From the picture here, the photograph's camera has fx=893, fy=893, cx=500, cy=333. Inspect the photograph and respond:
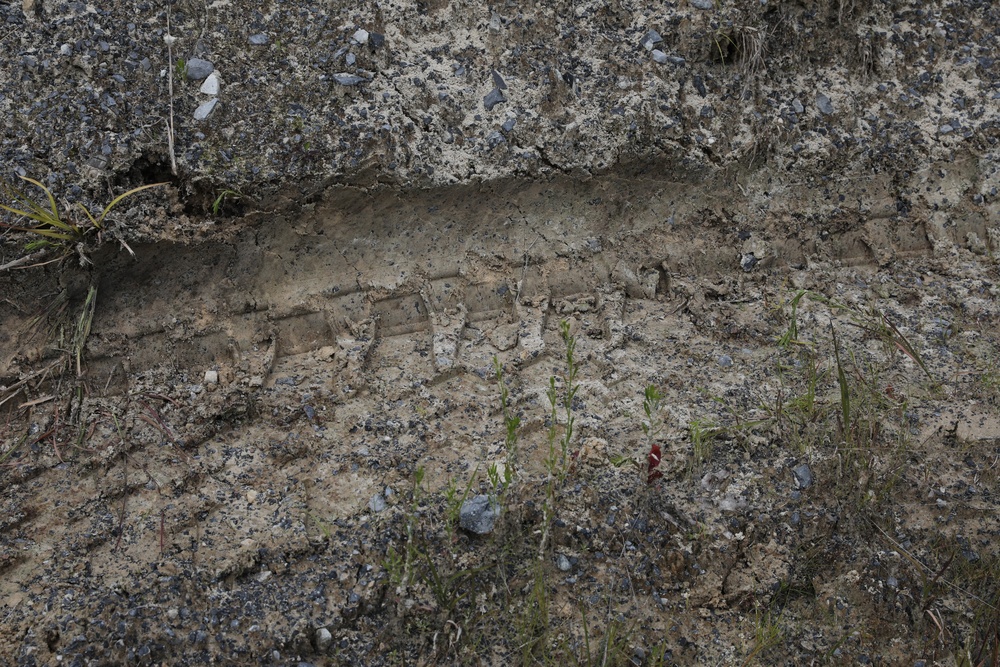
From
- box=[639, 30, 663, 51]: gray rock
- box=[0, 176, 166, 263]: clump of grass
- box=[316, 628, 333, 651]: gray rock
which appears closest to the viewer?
box=[316, 628, 333, 651]: gray rock

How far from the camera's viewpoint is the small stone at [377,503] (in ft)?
9.24

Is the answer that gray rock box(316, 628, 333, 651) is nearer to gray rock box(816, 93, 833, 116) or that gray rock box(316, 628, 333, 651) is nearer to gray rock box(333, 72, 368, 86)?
gray rock box(333, 72, 368, 86)

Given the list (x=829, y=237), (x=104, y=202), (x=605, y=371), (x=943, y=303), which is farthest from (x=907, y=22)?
(x=104, y=202)

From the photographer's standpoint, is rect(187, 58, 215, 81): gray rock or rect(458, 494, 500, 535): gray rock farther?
rect(187, 58, 215, 81): gray rock

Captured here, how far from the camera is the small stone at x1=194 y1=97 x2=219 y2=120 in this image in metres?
3.20

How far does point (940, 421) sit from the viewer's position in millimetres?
3010

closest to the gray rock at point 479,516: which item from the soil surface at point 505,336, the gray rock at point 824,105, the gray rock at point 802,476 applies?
the soil surface at point 505,336

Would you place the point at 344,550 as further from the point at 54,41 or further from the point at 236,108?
the point at 54,41

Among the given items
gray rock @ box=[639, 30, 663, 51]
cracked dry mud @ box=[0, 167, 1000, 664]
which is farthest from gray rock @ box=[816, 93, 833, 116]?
gray rock @ box=[639, 30, 663, 51]

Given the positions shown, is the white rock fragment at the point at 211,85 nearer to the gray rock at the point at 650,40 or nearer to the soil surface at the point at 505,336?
the soil surface at the point at 505,336

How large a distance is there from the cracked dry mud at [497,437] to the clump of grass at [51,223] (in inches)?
6.0

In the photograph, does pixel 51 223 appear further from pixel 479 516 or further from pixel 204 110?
pixel 479 516

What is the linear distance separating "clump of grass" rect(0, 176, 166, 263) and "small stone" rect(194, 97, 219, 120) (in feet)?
1.10

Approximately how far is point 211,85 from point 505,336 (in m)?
1.40
